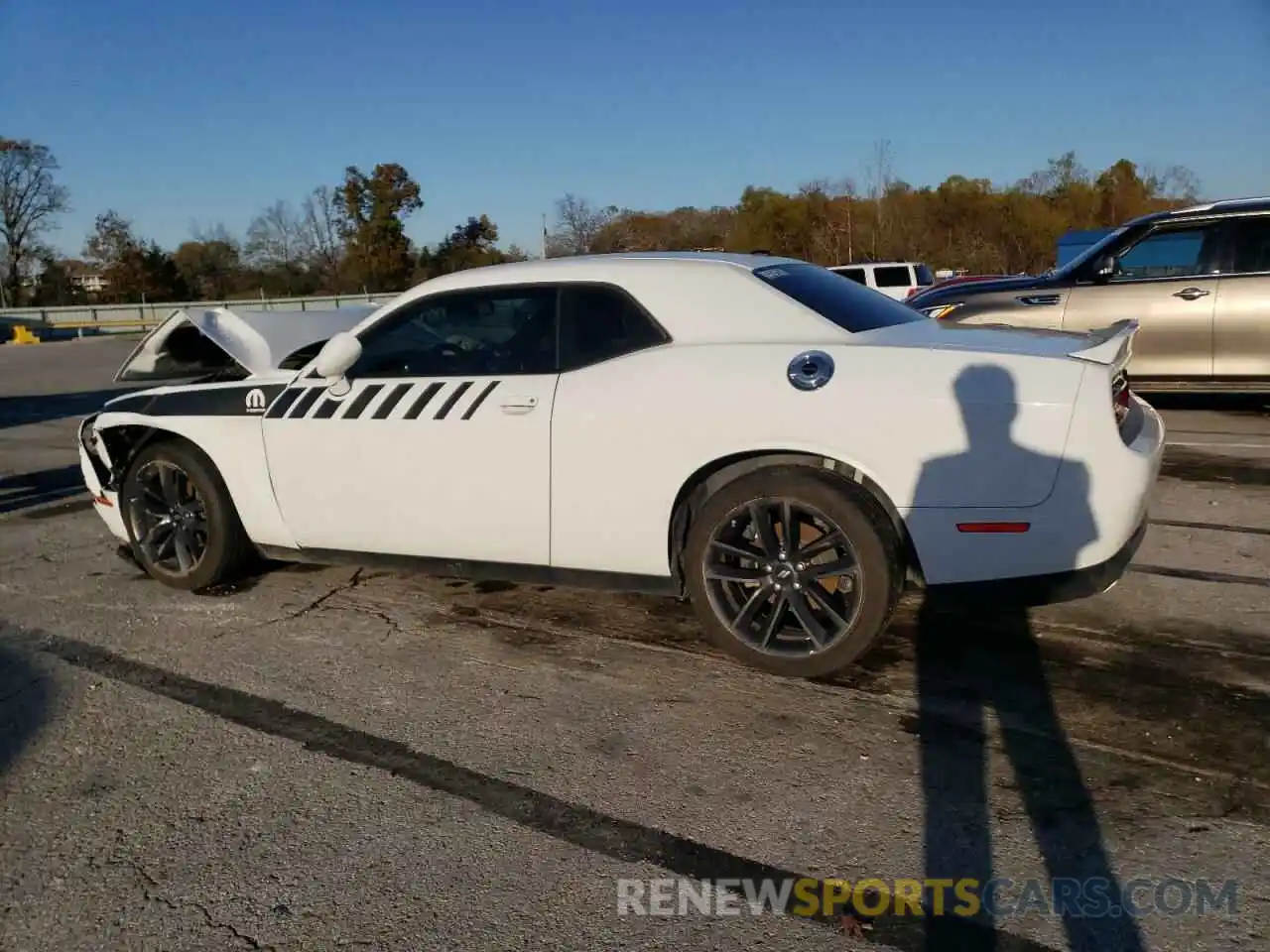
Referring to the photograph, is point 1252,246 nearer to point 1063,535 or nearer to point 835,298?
point 835,298

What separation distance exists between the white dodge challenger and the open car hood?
0.10 ft

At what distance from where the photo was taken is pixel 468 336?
4.28 m

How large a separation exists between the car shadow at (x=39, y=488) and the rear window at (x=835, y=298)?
6037mm

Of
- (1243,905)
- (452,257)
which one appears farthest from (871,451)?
(452,257)

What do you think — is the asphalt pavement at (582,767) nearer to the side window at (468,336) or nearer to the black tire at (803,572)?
the black tire at (803,572)

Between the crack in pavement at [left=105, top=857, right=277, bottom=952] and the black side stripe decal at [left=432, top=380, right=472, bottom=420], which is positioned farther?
the black side stripe decal at [left=432, top=380, right=472, bottom=420]

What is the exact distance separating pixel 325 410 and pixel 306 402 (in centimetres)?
13

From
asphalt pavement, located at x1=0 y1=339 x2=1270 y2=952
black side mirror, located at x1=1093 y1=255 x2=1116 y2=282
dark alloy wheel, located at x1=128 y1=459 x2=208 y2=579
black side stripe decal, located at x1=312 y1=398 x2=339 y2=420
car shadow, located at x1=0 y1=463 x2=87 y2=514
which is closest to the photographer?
asphalt pavement, located at x1=0 y1=339 x2=1270 y2=952

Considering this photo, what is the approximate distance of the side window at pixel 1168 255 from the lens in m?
8.21

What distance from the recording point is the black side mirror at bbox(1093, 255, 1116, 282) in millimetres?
8438

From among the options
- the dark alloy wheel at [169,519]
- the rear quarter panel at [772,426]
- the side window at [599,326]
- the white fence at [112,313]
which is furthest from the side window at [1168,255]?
the white fence at [112,313]

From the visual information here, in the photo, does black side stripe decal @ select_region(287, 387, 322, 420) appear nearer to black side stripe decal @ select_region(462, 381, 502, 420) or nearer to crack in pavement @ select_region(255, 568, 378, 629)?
black side stripe decal @ select_region(462, 381, 502, 420)

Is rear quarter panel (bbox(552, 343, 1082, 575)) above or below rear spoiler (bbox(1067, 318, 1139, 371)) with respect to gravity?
below

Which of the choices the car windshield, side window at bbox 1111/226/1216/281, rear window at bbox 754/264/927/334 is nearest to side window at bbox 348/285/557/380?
rear window at bbox 754/264/927/334
